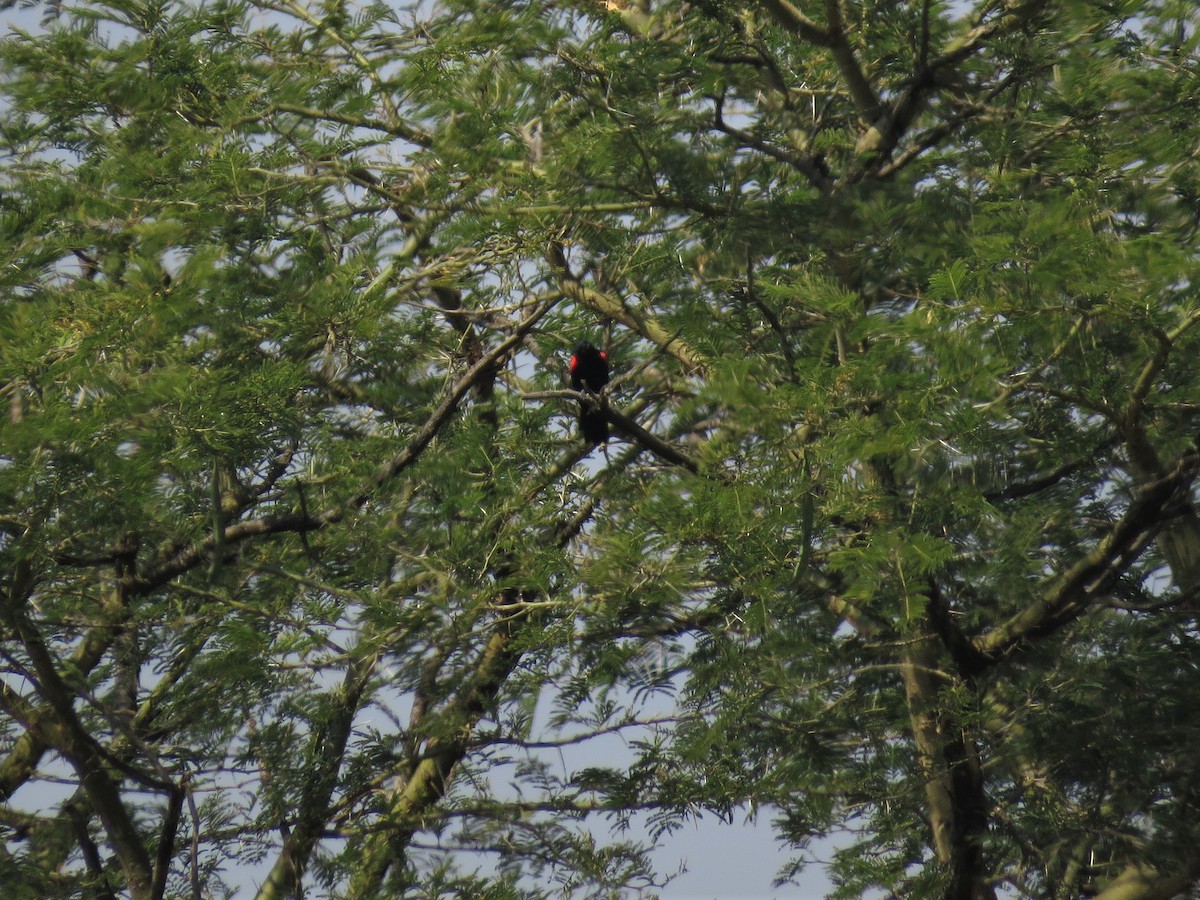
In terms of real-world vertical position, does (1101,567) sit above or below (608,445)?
below

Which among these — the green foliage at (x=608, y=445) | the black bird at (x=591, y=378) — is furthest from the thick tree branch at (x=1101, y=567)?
the black bird at (x=591, y=378)

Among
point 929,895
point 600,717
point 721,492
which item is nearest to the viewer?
point 721,492

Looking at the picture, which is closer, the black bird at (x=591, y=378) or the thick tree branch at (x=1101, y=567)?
the thick tree branch at (x=1101, y=567)

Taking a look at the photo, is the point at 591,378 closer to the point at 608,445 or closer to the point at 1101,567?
the point at 608,445

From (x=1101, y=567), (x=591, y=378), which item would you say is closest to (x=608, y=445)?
(x=591, y=378)

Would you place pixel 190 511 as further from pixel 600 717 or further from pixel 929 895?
pixel 929 895

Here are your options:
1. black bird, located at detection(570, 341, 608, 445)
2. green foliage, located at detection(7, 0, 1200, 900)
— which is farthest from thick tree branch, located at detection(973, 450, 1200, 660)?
black bird, located at detection(570, 341, 608, 445)

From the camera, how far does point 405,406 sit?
238 inches

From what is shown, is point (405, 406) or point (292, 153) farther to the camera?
point (405, 406)

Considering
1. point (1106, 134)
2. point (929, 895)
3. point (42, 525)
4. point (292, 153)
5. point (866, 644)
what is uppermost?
point (292, 153)

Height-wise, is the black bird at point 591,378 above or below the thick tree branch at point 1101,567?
above

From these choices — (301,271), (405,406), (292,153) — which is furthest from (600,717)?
(292,153)

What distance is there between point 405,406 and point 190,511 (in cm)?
118

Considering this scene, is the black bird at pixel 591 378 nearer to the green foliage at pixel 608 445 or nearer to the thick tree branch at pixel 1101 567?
the green foliage at pixel 608 445
